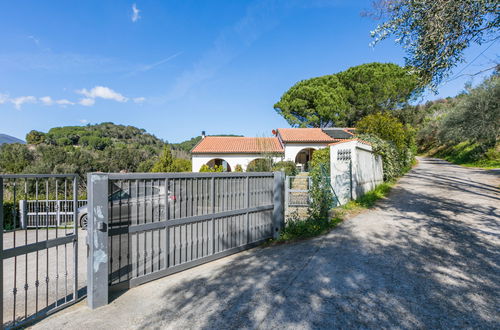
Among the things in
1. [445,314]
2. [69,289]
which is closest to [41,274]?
[69,289]

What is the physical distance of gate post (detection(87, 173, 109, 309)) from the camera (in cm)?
303

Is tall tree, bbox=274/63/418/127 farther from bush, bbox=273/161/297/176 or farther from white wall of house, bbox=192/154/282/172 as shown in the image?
bush, bbox=273/161/297/176

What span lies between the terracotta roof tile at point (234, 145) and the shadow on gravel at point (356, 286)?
1844 centimetres

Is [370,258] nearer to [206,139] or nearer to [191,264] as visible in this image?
Result: [191,264]

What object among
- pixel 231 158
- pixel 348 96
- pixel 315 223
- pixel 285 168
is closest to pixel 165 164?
pixel 231 158

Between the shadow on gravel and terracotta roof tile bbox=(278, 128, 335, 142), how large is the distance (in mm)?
18484

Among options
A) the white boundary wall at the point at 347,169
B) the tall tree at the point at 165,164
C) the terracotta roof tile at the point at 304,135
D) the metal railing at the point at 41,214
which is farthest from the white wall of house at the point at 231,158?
the white boundary wall at the point at 347,169

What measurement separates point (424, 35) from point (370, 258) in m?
5.27

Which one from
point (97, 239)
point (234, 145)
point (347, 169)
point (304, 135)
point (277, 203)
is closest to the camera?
point (97, 239)

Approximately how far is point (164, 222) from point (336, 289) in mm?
2473

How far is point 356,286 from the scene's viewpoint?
3.28 metres

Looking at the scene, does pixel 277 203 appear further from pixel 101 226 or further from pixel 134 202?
pixel 101 226

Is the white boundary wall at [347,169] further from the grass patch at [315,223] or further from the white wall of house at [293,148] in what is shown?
the white wall of house at [293,148]

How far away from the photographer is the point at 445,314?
2.67m
